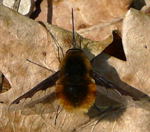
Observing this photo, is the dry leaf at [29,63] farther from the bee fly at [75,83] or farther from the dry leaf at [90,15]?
the dry leaf at [90,15]

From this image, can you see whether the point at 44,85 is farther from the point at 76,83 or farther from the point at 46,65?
the point at 76,83

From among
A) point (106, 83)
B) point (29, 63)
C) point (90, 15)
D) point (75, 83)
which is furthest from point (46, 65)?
point (90, 15)

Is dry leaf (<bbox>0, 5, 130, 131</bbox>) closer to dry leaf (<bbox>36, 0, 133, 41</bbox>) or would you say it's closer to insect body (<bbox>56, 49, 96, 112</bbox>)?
insect body (<bbox>56, 49, 96, 112</bbox>)

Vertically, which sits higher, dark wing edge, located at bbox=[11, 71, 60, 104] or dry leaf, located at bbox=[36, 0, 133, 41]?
dry leaf, located at bbox=[36, 0, 133, 41]

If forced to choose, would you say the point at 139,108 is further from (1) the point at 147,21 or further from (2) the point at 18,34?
(2) the point at 18,34

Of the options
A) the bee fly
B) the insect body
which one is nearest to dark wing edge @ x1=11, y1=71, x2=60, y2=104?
the bee fly

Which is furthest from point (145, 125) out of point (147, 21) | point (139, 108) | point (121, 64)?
point (147, 21)

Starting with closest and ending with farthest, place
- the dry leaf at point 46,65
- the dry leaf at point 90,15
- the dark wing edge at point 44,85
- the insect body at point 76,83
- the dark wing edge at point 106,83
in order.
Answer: the insect body at point 76,83
the dark wing edge at point 106,83
the dark wing edge at point 44,85
the dry leaf at point 46,65
the dry leaf at point 90,15

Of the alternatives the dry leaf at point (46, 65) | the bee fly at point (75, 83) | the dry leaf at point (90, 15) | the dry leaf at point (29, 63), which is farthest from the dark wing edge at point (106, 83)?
the dry leaf at point (90, 15)

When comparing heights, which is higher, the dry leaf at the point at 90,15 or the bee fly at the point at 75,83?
the dry leaf at the point at 90,15
